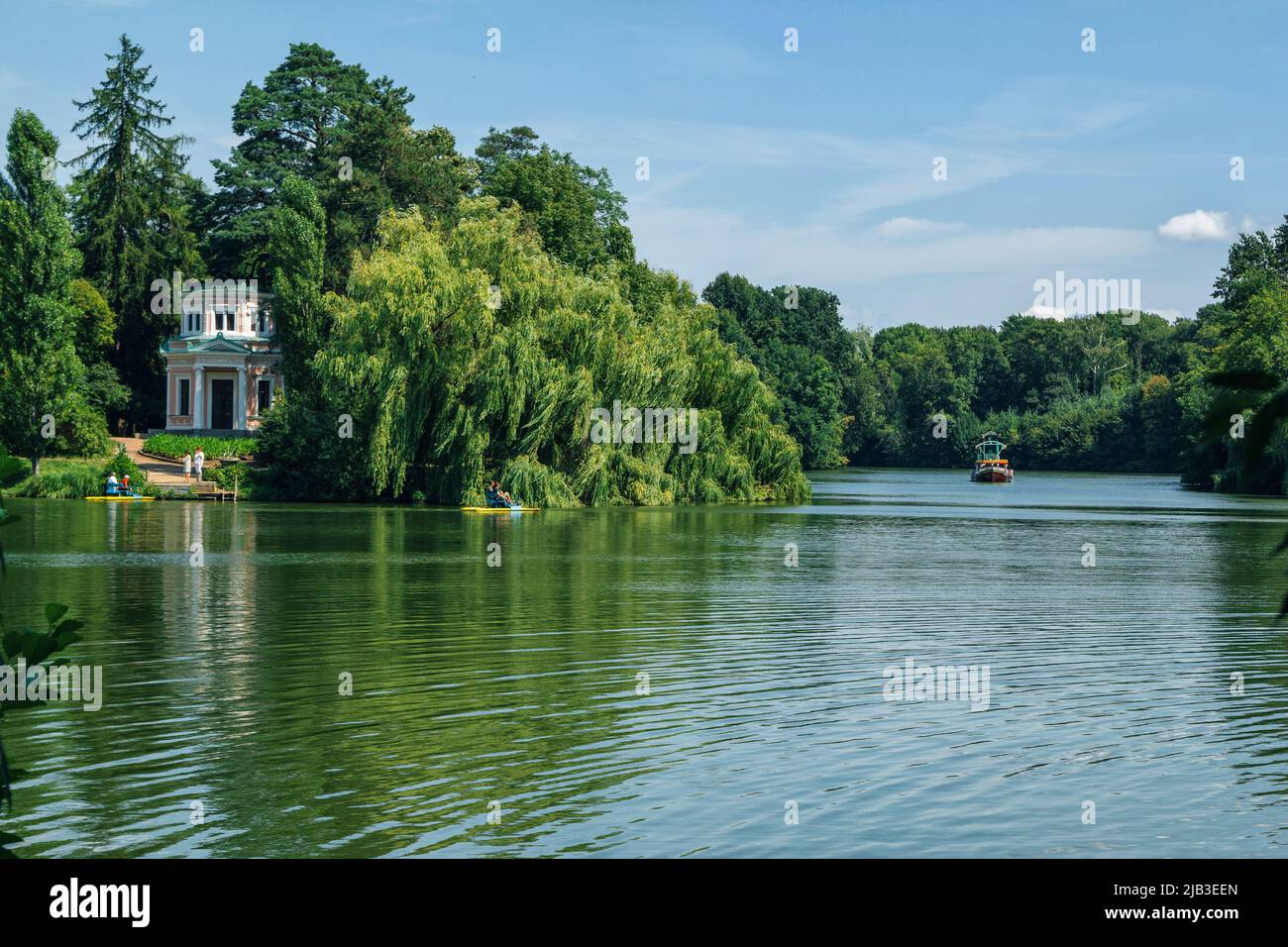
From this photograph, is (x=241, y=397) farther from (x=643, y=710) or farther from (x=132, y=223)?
(x=643, y=710)

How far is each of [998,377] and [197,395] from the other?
94.4 metres

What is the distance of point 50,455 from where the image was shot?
5928cm

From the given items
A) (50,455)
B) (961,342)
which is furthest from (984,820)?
(961,342)

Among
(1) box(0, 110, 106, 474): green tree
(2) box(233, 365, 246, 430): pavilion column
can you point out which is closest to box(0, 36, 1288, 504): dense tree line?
(1) box(0, 110, 106, 474): green tree

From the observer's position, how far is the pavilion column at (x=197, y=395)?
76.5m

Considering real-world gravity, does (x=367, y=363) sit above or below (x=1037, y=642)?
above

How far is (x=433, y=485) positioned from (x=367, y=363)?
4998 mm

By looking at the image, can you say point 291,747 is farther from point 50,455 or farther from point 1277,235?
point 1277,235

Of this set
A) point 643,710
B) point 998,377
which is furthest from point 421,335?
point 998,377

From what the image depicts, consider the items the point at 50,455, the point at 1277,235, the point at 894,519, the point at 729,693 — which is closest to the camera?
the point at 729,693

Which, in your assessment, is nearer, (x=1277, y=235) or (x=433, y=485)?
(x=433, y=485)

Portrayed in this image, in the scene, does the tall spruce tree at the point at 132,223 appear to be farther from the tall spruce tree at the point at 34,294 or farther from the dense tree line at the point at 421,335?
the tall spruce tree at the point at 34,294

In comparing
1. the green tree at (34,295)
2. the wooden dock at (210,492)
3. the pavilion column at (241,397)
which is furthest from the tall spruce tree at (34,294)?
the pavilion column at (241,397)
